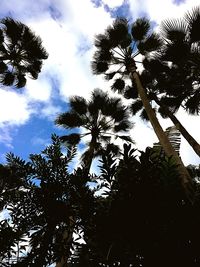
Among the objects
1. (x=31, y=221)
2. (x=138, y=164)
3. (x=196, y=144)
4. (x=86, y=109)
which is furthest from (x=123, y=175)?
(x=86, y=109)

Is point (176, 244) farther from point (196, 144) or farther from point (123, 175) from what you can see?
point (196, 144)

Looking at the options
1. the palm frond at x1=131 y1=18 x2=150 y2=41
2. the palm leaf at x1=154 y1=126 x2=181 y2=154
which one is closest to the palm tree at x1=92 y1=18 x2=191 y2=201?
the palm frond at x1=131 y1=18 x2=150 y2=41

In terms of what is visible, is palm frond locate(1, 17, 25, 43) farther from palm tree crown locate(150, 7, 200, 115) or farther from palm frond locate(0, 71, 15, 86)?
palm tree crown locate(150, 7, 200, 115)

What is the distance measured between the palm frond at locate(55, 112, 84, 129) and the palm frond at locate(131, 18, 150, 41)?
3.96 meters

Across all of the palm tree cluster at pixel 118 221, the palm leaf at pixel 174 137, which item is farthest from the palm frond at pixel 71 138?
the palm tree cluster at pixel 118 221

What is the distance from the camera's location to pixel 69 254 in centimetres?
225

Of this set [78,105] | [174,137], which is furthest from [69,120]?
[174,137]

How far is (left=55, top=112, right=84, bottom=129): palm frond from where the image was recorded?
11.9 m

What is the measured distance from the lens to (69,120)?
12.0 m

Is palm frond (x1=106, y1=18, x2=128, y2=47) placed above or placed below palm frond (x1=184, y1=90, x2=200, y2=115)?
above

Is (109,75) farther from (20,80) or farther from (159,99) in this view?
(20,80)

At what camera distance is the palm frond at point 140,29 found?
11086 mm

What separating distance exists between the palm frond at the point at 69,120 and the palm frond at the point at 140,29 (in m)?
3.96

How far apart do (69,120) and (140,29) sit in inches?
178
